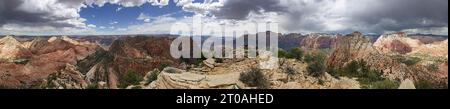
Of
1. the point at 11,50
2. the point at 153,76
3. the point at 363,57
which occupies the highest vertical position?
the point at 11,50

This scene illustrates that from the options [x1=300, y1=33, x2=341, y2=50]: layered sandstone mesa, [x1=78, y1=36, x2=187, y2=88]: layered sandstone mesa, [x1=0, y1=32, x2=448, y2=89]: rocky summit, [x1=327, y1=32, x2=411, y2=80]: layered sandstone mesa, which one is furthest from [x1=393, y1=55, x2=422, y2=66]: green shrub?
[x1=78, y1=36, x2=187, y2=88]: layered sandstone mesa

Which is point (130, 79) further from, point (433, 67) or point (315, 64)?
point (433, 67)

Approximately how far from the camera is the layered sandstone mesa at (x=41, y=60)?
16.9 meters

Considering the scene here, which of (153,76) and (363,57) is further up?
(363,57)

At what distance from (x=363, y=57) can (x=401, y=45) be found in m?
3.18

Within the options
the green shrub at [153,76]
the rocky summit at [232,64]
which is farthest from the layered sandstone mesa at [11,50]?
the green shrub at [153,76]

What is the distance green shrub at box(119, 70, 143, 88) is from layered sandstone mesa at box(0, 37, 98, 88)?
10.3ft

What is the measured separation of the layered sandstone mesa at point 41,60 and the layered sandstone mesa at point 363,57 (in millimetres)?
8451

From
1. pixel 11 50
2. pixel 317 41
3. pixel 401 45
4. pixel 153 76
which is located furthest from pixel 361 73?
pixel 11 50

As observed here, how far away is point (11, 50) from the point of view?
21156mm

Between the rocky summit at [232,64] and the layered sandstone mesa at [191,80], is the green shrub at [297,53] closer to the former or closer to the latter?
the rocky summit at [232,64]

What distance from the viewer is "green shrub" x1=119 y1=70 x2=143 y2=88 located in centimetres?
1410
